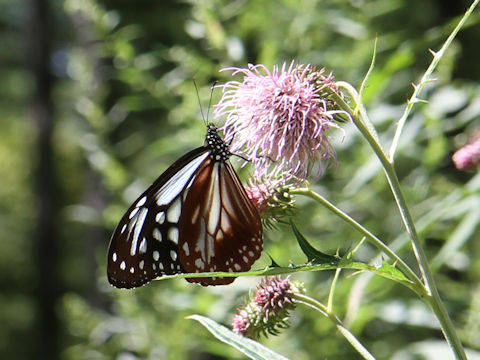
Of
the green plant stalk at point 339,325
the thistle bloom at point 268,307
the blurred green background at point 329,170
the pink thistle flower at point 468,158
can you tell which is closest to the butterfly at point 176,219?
the blurred green background at point 329,170

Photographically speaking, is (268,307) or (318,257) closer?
(318,257)

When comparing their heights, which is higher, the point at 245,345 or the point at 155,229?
the point at 155,229

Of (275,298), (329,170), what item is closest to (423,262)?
(275,298)

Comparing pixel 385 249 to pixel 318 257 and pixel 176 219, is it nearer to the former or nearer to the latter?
pixel 318 257

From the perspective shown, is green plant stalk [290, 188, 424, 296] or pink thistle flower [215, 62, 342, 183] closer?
green plant stalk [290, 188, 424, 296]

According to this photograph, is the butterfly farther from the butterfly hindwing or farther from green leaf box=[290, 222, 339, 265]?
green leaf box=[290, 222, 339, 265]

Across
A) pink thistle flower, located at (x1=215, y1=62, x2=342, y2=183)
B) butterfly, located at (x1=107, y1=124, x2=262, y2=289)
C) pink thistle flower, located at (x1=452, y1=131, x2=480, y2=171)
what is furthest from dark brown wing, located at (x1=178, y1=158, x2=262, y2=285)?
pink thistle flower, located at (x1=452, y1=131, x2=480, y2=171)

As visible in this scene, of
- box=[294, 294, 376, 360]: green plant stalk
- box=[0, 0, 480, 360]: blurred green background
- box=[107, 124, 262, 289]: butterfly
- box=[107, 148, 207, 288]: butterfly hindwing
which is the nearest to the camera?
box=[294, 294, 376, 360]: green plant stalk
